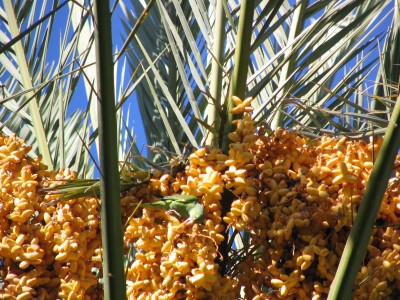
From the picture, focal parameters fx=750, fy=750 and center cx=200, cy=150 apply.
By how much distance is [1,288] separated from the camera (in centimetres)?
137

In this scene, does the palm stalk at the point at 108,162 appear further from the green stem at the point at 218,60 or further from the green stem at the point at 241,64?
the green stem at the point at 218,60

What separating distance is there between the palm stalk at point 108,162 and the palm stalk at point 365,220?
12.6 inches

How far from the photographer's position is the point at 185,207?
1338mm

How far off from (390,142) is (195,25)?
1874mm

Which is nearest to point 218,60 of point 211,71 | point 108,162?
point 211,71

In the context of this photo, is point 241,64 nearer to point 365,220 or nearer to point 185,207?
point 185,207

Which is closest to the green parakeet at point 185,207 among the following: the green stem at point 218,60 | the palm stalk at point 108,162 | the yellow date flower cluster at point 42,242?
the yellow date flower cluster at point 42,242

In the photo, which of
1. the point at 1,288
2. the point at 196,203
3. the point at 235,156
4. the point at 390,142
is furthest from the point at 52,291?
the point at 390,142

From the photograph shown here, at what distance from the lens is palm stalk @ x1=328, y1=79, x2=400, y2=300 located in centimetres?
110

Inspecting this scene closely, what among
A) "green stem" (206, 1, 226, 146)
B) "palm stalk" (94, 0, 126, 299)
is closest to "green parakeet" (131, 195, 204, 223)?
"palm stalk" (94, 0, 126, 299)

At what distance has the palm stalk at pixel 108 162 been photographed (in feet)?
3.51

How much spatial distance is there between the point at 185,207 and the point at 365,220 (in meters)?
0.36

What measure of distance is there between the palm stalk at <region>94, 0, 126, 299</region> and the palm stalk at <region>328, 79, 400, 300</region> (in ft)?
1.05

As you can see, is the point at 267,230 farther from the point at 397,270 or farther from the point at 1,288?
the point at 1,288
